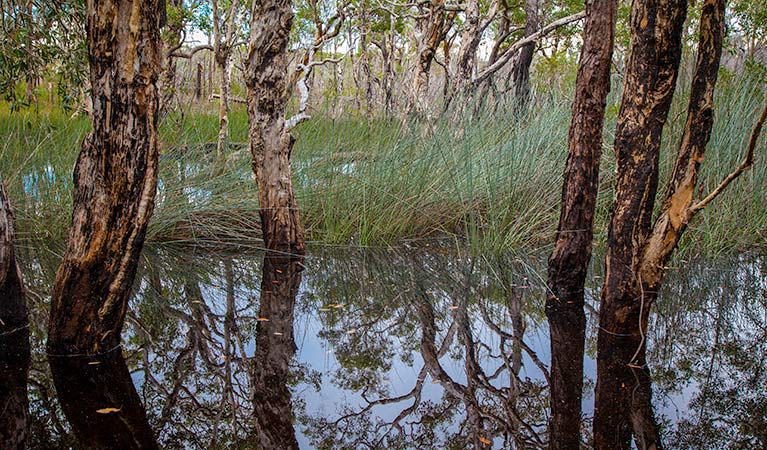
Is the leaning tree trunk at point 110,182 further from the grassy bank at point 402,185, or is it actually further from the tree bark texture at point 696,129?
the grassy bank at point 402,185

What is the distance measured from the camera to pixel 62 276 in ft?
8.55

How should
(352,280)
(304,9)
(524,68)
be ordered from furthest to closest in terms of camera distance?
(304,9) < (524,68) < (352,280)

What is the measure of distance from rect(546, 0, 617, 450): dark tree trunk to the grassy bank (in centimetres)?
94

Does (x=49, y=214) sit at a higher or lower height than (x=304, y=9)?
lower

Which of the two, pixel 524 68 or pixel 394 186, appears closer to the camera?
pixel 394 186

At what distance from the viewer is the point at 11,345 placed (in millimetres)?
2824

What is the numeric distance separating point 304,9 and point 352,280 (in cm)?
881

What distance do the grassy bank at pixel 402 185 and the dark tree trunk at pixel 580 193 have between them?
942mm

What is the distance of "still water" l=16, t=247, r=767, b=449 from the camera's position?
7.42 feet

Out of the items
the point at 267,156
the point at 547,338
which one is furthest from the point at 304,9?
the point at 547,338

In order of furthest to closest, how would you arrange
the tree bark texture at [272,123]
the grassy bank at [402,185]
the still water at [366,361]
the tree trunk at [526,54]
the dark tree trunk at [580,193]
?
the tree trunk at [526,54]
the grassy bank at [402,185]
the tree bark texture at [272,123]
the dark tree trunk at [580,193]
the still water at [366,361]

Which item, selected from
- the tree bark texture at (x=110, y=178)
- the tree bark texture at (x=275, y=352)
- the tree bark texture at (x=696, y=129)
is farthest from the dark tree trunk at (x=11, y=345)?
the tree bark texture at (x=696, y=129)

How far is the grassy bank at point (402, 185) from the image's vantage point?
464 centimetres

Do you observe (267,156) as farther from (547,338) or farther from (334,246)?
(547,338)
